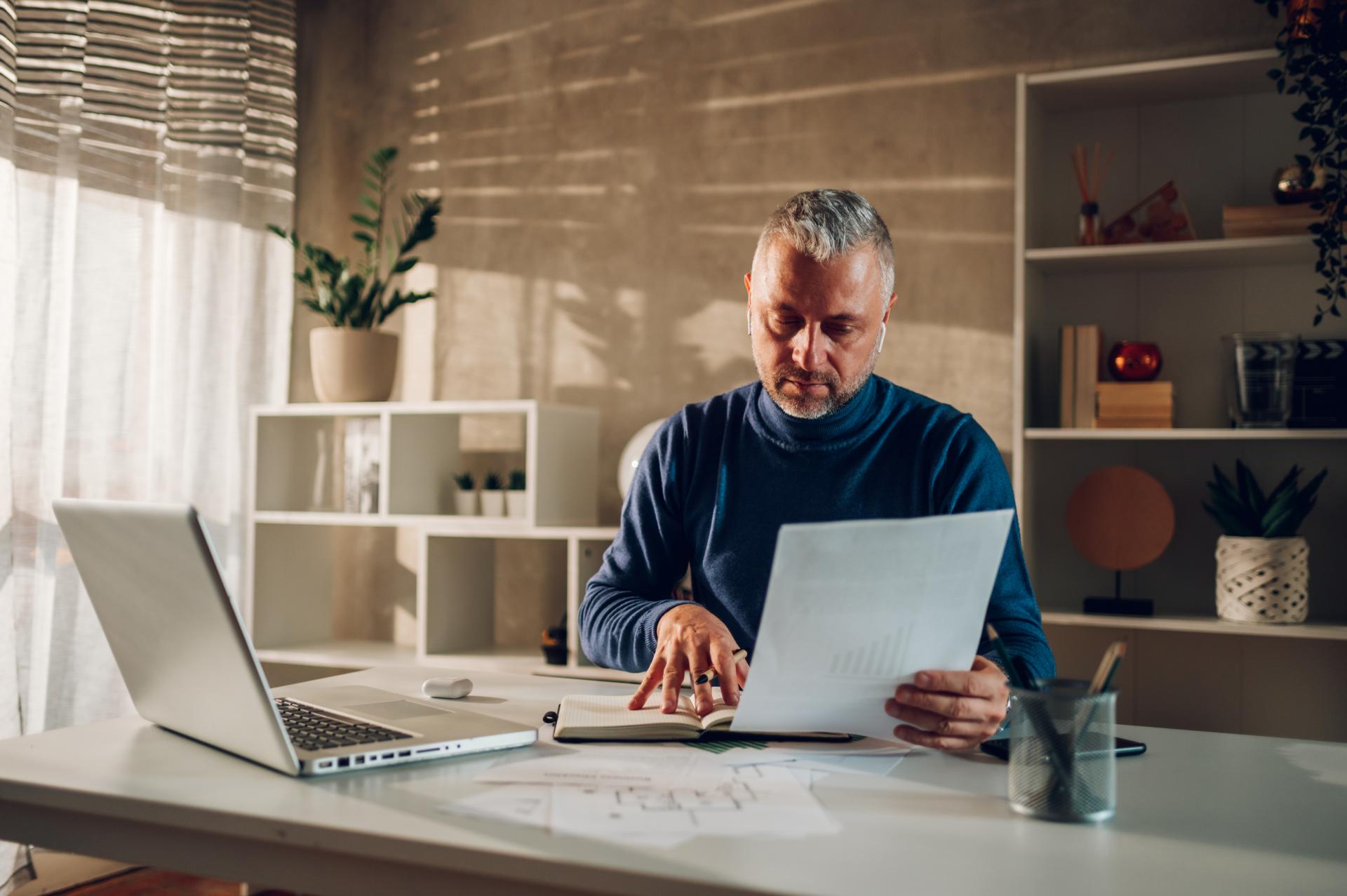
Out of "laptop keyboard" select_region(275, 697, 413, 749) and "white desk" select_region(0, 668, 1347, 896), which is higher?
"laptop keyboard" select_region(275, 697, 413, 749)

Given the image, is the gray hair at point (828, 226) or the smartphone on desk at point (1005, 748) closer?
the smartphone on desk at point (1005, 748)

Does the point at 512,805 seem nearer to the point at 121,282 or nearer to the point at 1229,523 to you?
the point at 1229,523

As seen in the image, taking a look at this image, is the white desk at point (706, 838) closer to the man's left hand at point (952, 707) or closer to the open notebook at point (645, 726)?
the man's left hand at point (952, 707)

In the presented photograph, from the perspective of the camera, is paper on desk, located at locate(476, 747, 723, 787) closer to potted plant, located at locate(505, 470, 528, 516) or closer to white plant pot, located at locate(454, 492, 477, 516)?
potted plant, located at locate(505, 470, 528, 516)

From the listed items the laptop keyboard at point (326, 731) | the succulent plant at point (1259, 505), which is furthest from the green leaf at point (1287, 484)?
the laptop keyboard at point (326, 731)

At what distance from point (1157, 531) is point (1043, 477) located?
0.32 m

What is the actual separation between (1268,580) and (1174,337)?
2.17 ft

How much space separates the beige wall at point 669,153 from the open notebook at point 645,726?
1.74 m

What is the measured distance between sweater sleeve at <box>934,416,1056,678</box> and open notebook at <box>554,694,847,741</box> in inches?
11.7

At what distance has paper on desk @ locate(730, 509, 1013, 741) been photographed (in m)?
0.98

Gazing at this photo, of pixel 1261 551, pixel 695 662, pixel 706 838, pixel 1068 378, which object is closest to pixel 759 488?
pixel 695 662

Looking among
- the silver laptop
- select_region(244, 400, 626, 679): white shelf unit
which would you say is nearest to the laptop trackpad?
the silver laptop

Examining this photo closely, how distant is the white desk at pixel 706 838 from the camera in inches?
32.5

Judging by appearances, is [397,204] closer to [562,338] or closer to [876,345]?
[562,338]
